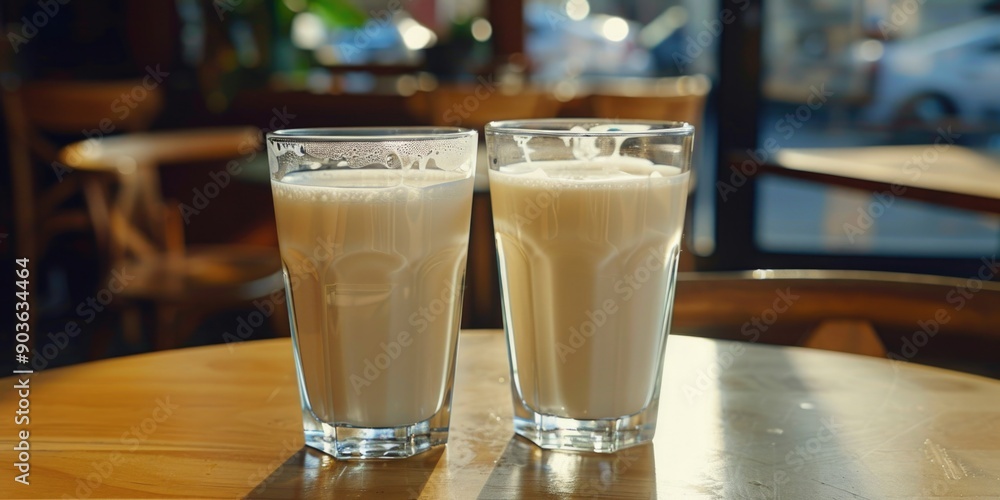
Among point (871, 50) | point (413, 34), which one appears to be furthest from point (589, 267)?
point (413, 34)

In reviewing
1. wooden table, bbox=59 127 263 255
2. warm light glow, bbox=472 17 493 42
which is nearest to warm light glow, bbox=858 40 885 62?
A: warm light glow, bbox=472 17 493 42

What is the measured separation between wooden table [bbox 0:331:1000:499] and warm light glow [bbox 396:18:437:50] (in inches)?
165

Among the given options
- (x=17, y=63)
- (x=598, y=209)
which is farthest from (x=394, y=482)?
(x=17, y=63)

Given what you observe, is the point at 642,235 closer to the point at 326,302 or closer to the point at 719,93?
the point at 326,302

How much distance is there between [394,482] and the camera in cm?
58

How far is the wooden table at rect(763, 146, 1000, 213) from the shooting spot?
1798 millimetres

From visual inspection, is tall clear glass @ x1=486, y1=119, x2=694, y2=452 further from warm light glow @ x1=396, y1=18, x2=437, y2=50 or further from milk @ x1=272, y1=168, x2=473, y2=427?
warm light glow @ x1=396, y1=18, x2=437, y2=50

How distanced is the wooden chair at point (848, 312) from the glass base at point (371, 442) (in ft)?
1.64

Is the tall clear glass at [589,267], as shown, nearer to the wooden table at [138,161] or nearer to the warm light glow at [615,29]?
A: the wooden table at [138,161]

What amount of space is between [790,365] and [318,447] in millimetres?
422

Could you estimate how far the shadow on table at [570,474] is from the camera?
564mm

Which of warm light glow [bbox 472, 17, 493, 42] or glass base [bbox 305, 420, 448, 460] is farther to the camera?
warm light glow [bbox 472, 17, 493, 42]

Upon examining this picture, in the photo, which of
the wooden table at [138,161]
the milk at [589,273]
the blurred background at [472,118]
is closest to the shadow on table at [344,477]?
the milk at [589,273]

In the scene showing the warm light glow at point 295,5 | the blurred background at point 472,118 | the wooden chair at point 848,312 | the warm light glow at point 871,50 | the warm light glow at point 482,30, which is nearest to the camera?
the wooden chair at point 848,312
